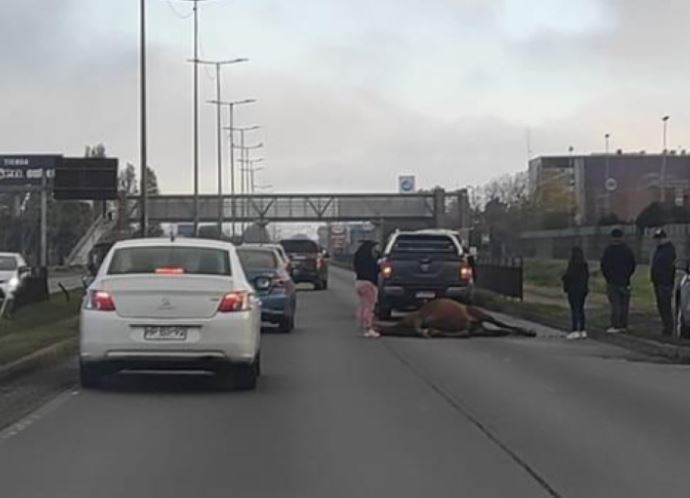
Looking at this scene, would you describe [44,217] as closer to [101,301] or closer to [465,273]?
[465,273]

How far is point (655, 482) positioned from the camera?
10.4 m

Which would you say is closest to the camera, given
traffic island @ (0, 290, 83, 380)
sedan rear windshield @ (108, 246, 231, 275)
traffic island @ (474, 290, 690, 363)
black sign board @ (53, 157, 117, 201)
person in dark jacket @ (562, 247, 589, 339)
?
sedan rear windshield @ (108, 246, 231, 275)

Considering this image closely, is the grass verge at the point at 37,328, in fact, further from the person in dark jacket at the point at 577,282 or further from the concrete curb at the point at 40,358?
the person in dark jacket at the point at 577,282

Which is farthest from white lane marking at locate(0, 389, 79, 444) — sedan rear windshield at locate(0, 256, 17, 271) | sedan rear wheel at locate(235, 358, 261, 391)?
sedan rear windshield at locate(0, 256, 17, 271)

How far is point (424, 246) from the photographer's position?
105 feet

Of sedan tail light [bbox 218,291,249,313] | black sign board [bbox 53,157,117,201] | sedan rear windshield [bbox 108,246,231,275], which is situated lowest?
sedan tail light [bbox 218,291,249,313]

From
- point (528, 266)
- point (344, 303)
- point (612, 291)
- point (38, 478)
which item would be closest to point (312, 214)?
point (528, 266)

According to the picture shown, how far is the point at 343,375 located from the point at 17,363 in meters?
4.55

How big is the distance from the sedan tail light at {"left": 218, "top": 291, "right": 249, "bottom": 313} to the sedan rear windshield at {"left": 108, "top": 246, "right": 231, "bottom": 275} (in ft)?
1.74

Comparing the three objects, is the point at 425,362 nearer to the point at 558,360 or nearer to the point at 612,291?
the point at 558,360

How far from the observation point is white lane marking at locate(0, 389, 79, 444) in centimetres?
1300

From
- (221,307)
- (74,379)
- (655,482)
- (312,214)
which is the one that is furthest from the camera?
(312,214)

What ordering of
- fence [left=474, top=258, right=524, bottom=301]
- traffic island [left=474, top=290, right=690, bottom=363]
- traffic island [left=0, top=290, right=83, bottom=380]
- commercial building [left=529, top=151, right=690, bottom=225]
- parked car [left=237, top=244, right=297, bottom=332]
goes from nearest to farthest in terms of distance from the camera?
traffic island [left=0, top=290, right=83, bottom=380]
traffic island [left=474, top=290, right=690, bottom=363]
parked car [left=237, top=244, right=297, bottom=332]
fence [left=474, top=258, right=524, bottom=301]
commercial building [left=529, top=151, right=690, bottom=225]

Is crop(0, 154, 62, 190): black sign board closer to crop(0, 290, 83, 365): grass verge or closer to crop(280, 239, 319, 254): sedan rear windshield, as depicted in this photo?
crop(280, 239, 319, 254): sedan rear windshield
